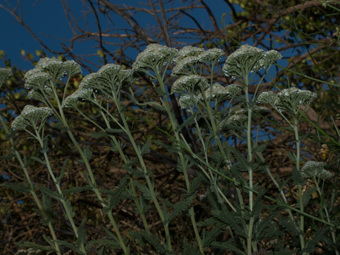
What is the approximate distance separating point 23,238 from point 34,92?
240cm

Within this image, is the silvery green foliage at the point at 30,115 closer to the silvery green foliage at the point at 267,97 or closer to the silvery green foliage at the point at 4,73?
the silvery green foliage at the point at 4,73

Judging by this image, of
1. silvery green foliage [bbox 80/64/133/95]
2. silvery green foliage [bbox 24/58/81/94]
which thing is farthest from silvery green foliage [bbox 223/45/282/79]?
silvery green foliage [bbox 24/58/81/94]

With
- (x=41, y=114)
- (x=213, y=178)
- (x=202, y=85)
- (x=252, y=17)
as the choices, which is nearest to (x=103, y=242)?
(x=213, y=178)

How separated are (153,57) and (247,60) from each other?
0.37 m

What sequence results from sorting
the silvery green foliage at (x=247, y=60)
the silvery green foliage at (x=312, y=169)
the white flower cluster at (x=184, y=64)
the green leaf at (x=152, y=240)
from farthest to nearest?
the silvery green foliage at (x=312, y=169), the white flower cluster at (x=184, y=64), the silvery green foliage at (x=247, y=60), the green leaf at (x=152, y=240)

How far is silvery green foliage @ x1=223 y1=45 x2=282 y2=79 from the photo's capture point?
165cm

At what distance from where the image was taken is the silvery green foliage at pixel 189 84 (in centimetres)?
167

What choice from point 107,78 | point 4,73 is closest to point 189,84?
point 107,78

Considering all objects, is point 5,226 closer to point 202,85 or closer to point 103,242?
point 103,242

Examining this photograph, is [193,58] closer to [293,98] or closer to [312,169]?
[293,98]

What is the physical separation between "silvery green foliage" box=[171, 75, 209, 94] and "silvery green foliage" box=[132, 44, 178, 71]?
0.12m

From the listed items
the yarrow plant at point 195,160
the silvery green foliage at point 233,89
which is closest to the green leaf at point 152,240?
the yarrow plant at point 195,160

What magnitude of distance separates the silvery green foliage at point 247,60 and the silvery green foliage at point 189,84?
Answer: 0.38 feet

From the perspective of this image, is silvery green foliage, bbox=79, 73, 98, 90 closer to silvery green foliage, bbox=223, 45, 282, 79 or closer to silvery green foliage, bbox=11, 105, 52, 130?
silvery green foliage, bbox=11, 105, 52, 130
